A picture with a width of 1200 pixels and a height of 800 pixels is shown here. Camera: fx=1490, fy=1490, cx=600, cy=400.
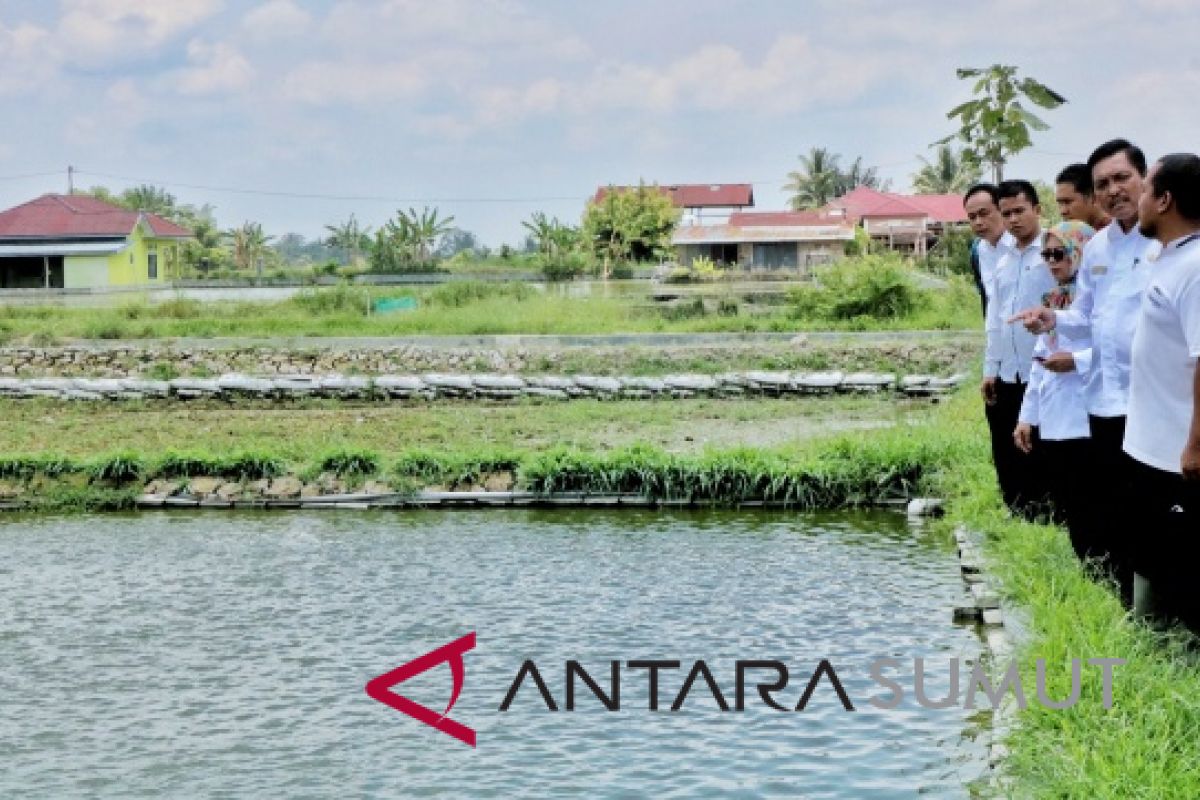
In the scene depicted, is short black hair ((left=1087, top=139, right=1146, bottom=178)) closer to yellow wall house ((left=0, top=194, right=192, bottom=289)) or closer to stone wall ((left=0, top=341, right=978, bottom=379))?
stone wall ((left=0, top=341, right=978, bottom=379))

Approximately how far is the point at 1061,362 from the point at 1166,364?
1.52 m

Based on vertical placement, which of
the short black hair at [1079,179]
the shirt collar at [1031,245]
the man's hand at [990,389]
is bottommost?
the man's hand at [990,389]

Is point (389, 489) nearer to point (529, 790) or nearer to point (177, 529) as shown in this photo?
point (177, 529)

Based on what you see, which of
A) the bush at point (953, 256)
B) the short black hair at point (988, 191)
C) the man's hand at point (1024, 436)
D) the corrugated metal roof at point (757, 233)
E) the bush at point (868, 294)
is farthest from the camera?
the corrugated metal roof at point (757, 233)

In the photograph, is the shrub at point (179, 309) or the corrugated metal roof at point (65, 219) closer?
the shrub at point (179, 309)

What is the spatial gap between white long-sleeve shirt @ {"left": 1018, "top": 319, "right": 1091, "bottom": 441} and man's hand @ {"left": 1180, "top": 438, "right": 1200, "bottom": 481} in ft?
5.89

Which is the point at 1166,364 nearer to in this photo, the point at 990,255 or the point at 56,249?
the point at 990,255

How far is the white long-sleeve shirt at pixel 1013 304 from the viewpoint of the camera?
718cm

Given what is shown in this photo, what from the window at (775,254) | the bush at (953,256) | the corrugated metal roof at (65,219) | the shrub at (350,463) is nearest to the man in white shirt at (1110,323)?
the shrub at (350,463)

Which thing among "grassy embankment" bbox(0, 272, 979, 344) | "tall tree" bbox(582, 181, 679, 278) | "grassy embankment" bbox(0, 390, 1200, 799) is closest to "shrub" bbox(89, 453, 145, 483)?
"grassy embankment" bbox(0, 390, 1200, 799)

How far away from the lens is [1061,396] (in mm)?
6227

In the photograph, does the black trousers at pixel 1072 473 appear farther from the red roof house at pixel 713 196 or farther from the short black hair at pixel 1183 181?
the red roof house at pixel 713 196

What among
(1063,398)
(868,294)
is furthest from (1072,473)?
(868,294)

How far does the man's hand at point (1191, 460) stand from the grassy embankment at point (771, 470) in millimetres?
632
